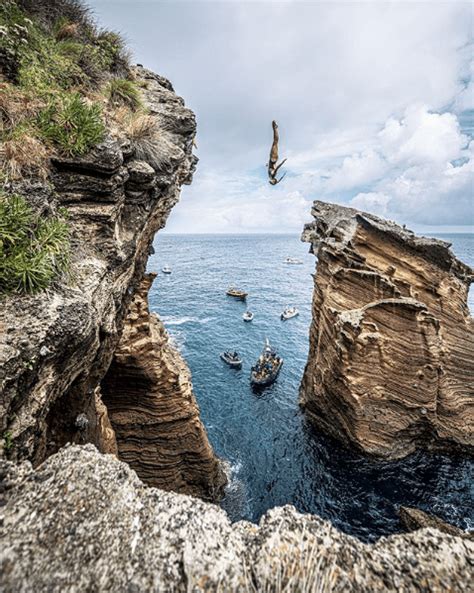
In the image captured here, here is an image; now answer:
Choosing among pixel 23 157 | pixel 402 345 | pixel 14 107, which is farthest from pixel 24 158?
pixel 402 345

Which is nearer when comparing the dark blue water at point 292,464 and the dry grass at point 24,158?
the dry grass at point 24,158

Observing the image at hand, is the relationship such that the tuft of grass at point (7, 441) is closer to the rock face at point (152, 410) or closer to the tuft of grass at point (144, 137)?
the rock face at point (152, 410)

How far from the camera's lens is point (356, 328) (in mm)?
14102

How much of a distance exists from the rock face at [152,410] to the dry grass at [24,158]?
6018 mm

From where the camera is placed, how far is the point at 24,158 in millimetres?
5840

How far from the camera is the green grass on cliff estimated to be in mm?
6098

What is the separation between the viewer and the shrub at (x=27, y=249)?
4.54m

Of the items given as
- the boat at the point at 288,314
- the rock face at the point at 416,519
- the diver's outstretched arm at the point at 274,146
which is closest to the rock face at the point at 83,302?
the diver's outstretched arm at the point at 274,146

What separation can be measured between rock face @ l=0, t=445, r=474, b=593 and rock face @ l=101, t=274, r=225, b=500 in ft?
27.5

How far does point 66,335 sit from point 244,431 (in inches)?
688

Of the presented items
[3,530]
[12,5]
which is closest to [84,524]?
[3,530]

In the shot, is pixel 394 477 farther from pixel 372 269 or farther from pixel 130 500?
pixel 130 500

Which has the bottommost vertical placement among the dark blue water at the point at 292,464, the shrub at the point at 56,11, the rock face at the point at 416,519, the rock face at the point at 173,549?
the dark blue water at the point at 292,464

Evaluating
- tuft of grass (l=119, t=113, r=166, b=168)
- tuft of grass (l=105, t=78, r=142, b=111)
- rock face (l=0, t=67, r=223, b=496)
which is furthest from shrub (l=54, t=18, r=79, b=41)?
tuft of grass (l=119, t=113, r=166, b=168)
